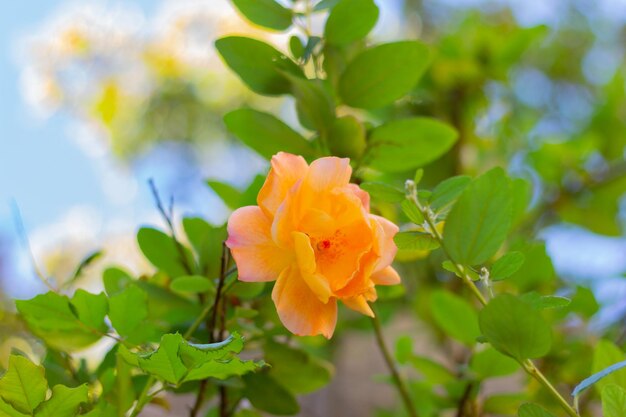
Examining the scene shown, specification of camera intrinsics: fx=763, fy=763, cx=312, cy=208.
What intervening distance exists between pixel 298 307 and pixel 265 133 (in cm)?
12

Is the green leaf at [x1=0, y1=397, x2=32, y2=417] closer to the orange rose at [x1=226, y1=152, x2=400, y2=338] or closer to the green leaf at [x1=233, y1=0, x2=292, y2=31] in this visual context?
the orange rose at [x1=226, y1=152, x2=400, y2=338]

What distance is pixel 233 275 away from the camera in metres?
0.35

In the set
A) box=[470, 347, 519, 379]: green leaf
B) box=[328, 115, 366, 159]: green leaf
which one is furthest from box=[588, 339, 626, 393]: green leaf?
box=[328, 115, 366, 159]: green leaf

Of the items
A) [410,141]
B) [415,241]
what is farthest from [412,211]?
[410,141]

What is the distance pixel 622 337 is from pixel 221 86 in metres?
1.55

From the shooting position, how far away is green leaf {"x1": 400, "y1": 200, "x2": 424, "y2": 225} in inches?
12.4

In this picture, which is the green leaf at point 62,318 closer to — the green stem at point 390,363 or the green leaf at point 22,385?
the green leaf at point 22,385

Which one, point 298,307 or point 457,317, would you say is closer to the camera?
point 298,307

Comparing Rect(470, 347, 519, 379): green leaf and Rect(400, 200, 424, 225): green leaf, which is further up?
Rect(400, 200, 424, 225): green leaf

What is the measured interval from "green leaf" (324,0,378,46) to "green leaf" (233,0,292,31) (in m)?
0.02

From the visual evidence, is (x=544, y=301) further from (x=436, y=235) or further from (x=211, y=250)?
(x=211, y=250)

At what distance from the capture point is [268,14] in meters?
0.42

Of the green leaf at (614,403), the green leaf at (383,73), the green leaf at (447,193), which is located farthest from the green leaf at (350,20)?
the green leaf at (614,403)

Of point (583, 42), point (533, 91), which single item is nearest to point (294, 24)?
point (533, 91)
